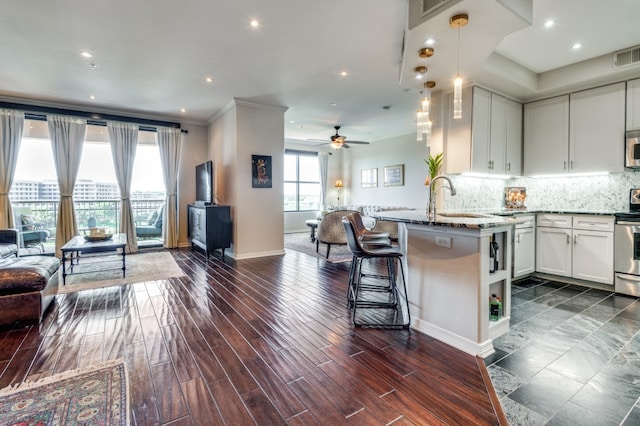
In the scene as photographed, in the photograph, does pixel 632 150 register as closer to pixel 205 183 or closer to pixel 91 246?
pixel 205 183

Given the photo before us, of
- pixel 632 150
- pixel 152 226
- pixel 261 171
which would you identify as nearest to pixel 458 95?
pixel 632 150

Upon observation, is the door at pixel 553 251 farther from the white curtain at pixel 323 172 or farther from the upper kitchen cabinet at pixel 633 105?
the white curtain at pixel 323 172

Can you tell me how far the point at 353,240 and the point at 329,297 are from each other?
46.3 inches

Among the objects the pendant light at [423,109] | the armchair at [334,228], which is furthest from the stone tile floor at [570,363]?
the armchair at [334,228]

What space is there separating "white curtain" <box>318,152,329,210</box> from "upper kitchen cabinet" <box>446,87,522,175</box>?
634 cm

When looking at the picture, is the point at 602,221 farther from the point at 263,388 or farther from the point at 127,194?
the point at 127,194

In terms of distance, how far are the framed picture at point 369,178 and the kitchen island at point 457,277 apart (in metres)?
6.84

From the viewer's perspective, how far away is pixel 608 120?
3.92 meters

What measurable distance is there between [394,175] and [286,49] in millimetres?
5919

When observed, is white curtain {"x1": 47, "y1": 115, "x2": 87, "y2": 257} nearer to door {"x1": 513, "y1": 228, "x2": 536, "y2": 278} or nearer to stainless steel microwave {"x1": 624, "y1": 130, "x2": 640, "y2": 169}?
door {"x1": 513, "y1": 228, "x2": 536, "y2": 278}

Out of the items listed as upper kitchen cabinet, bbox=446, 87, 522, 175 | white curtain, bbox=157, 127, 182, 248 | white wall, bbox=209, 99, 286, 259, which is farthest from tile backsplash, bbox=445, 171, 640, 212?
white curtain, bbox=157, 127, 182, 248

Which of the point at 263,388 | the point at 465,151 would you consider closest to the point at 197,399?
the point at 263,388

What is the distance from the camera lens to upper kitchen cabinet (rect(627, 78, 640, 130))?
3.69 metres

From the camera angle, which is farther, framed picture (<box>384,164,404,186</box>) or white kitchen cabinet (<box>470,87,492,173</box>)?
framed picture (<box>384,164,404,186</box>)
